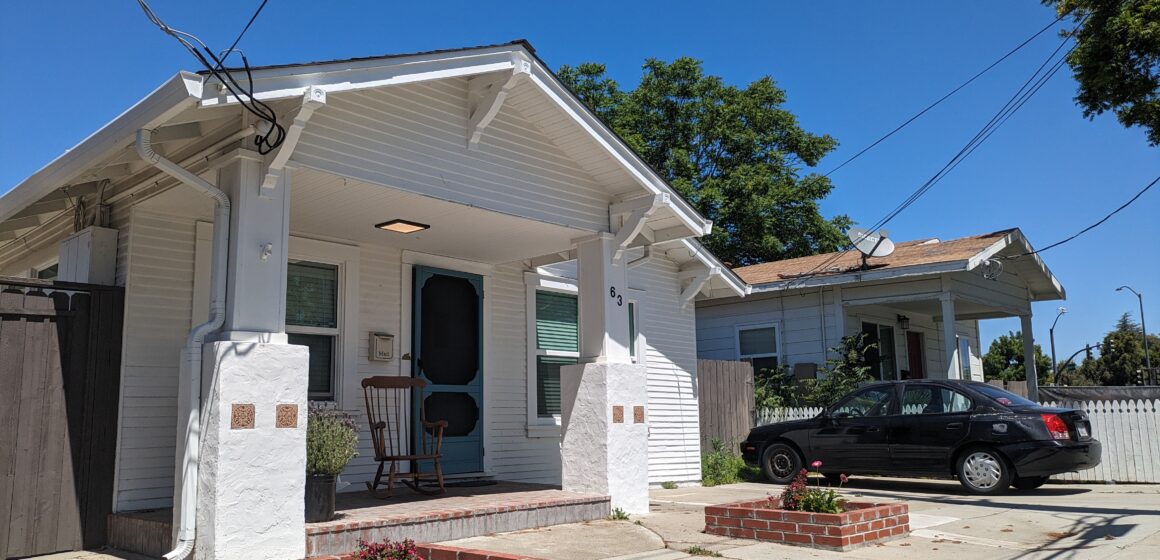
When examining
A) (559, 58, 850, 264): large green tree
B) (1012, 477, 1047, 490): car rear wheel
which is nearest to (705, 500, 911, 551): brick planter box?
(1012, 477, 1047, 490): car rear wheel

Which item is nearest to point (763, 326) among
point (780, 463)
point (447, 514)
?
point (780, 463)

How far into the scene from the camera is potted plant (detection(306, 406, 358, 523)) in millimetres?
6699

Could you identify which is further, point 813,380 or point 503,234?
point 813,380

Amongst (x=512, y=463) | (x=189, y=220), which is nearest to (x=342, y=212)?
(x=189, y=220)

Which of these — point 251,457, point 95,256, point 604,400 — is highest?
point 95,256

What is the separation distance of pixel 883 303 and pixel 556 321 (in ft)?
22.6

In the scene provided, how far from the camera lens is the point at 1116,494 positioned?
10664 mm

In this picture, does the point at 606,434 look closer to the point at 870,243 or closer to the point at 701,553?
the point at 701,553

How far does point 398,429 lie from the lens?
9391 millimetres

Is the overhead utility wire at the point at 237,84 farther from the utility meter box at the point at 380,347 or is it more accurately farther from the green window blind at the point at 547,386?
the green window blind at the point at 547,386

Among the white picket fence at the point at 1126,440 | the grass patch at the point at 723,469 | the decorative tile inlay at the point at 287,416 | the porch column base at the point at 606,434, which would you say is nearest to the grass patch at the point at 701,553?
the porch column base at the point at 606,434

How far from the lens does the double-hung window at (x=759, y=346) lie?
16.9 metres

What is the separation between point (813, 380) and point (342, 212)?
9.51 m

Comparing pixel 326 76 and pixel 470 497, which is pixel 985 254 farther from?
pixel 326 76
